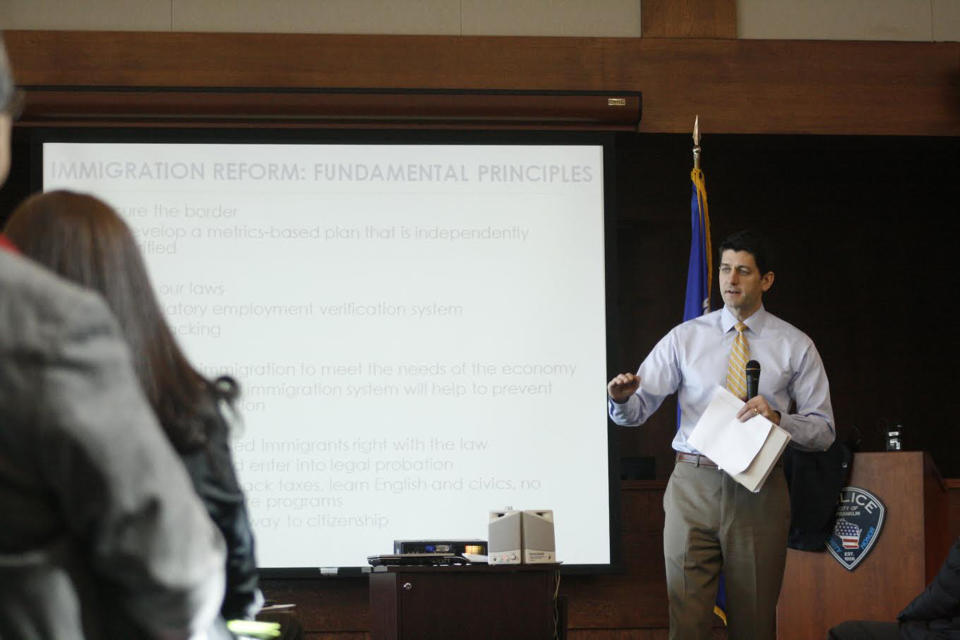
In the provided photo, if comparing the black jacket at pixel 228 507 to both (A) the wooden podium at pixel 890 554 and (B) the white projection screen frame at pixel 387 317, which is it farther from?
(B) the white projection screen frame at pixel 387 317

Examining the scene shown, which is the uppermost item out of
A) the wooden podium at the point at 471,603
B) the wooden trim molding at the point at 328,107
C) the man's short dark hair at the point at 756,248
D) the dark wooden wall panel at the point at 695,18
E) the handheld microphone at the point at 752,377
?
the dark wooden wall panel at the point at 695,18

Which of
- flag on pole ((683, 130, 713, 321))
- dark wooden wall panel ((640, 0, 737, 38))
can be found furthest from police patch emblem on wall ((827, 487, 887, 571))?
dark wooden wall panel ((640, 0, 737, 38))

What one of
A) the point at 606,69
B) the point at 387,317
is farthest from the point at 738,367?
the point at 606,69

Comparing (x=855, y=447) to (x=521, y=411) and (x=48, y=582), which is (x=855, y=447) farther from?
(x=48, y=582)

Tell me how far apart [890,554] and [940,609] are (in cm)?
114

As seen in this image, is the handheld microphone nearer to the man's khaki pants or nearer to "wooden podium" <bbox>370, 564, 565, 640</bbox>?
the man's khaki pants

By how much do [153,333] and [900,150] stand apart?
5.76 m

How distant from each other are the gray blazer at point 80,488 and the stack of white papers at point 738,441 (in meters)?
2.98

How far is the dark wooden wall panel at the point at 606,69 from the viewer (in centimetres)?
571

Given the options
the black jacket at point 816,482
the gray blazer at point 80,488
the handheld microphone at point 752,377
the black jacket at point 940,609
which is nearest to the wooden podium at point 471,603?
the handheld microphone at point 752,377

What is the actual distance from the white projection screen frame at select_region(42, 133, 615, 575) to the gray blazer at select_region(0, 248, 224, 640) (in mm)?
4235

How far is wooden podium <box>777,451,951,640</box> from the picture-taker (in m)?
4.37

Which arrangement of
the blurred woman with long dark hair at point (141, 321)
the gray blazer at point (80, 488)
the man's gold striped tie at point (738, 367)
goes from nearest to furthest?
the gray blazer at point (80, 488) < the blurred woman with long dark hair at point (141, 321) < the man's gold striped tie at point (738, 367)

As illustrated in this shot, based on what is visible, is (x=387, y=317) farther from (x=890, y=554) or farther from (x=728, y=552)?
(x=890, y=554)
